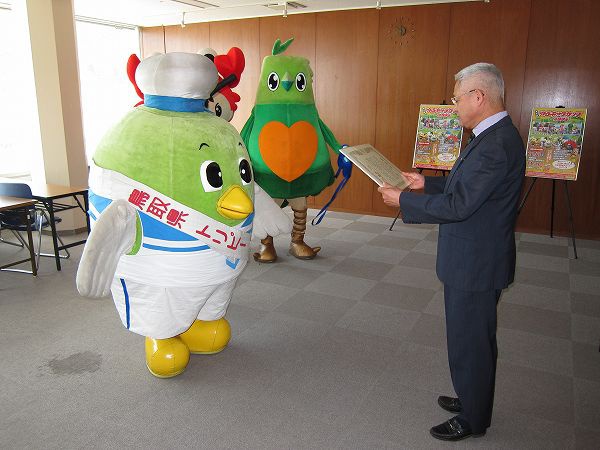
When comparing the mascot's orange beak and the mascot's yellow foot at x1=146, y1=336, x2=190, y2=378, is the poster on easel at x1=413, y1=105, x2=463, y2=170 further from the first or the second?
the mascot's yellow foot at x1=146, y1=336, x2=190, y2=378

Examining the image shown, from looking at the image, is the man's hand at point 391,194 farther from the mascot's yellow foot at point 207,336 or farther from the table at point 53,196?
the table at point 53,196

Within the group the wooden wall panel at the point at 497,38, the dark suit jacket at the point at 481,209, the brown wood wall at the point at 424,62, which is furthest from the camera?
the wooden wall panel at the point at 497,38

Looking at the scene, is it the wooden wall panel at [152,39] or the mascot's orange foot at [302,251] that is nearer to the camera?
the mascot's orange foot at [302,251]

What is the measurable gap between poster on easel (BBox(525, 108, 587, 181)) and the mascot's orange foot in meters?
2.27

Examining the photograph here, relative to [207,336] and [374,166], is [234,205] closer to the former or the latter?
[374,166]

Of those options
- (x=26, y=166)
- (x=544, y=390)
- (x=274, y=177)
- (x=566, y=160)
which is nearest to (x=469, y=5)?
(x=566, y=160)

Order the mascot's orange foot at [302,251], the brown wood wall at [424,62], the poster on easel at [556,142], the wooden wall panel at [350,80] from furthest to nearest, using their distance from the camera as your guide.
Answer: the wooden wall panel at [350,80] → the brown wood wall at [424,62] → the poster on easel at [556,142] → the mascot's orange foot at [302,251]

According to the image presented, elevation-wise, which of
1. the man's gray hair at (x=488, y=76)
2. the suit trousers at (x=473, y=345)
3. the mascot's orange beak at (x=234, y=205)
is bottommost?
the suit trousers at (x=473, y=345)

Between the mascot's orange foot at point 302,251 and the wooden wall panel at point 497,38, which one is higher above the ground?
the wooden wall panel at point 497,38

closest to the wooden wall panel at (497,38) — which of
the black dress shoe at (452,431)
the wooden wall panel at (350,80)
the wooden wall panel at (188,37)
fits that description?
the wooden wall panel at (350,80)

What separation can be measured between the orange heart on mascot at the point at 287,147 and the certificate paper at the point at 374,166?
1.61 metres

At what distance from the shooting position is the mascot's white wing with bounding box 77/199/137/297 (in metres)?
2.13

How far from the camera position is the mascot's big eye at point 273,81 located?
13.5ft

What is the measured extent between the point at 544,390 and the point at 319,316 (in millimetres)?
1479
